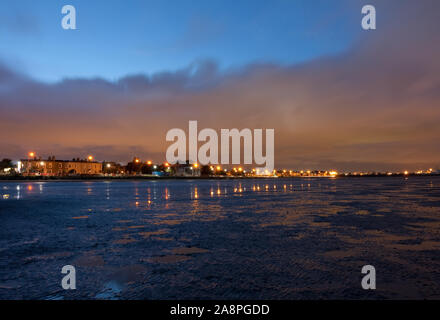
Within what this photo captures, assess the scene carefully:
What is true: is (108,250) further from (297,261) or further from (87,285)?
(297,261)

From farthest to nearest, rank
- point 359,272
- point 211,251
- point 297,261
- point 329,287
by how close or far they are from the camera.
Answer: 1. point 211,251
2. point 297,261
3. point 359,272
4. point 329,287

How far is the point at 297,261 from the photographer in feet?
31.8

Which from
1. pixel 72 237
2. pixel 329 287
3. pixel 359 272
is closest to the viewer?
pixel 329 287

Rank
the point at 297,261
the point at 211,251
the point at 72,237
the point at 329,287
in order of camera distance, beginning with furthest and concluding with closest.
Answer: the point at 72,237
the point at 211,251
the point at 297,261
the point at 329,287

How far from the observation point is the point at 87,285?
770 centimetres

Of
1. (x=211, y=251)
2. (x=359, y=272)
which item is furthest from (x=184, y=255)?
(x=359, y=272)

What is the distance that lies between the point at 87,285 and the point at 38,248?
5.21m

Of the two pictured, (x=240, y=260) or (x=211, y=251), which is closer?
(x=240, y=260)

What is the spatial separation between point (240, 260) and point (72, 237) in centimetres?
810

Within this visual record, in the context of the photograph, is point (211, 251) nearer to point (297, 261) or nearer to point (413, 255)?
point (297, 261)
